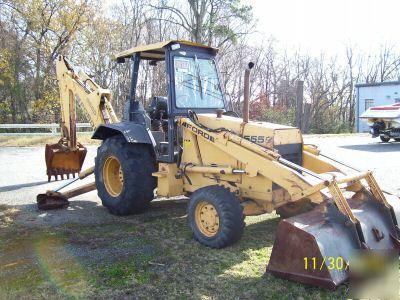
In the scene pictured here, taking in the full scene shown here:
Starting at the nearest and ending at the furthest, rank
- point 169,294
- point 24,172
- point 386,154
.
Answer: point 169,294 → point 24,172 → point 386,154

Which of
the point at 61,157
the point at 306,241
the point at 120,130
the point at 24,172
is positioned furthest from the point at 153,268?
the point at 24,172

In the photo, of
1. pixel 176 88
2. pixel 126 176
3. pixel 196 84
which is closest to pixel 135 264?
pixel 126 176

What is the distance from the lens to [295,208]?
19.2ft

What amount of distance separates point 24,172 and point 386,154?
1154 cm

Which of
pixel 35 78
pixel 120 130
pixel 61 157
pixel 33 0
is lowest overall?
pixel 61 157

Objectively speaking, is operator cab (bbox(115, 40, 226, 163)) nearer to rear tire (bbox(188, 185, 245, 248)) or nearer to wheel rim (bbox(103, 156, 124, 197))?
wheel rim (bbox(103, 156, 124, 197))

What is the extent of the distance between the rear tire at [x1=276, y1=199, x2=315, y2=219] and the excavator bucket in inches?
33.1

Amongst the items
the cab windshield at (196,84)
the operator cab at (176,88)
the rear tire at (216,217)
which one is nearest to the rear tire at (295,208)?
the rear tire at (216,217)

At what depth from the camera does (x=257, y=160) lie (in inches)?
197

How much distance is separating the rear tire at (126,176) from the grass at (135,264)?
1.05ft

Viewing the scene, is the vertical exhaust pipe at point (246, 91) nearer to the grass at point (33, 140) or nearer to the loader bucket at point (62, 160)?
the loader bucket at point (62, 160)

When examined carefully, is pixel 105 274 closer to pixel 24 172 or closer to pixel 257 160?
pixel 257 160

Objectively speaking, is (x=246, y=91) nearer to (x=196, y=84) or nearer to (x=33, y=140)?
(x=196, y=84)

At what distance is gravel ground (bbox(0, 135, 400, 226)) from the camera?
6637mm
